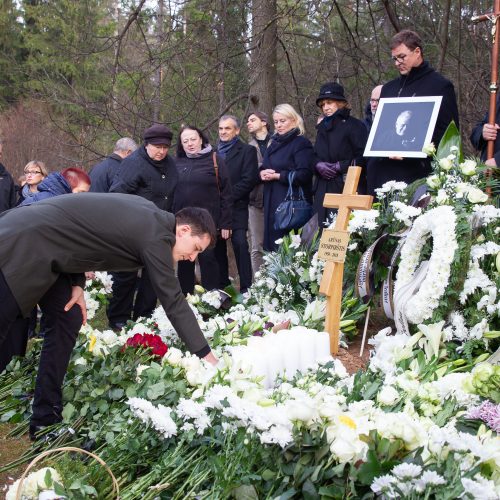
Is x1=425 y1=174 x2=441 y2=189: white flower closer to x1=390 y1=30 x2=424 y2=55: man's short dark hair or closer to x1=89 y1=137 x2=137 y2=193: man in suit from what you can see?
x1=390 y1=30 x2=424 y2=55: man's short dark hair

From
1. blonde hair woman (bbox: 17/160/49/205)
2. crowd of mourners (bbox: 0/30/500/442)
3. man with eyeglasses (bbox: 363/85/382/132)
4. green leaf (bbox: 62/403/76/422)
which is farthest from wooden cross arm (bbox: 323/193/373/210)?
blonde hair woman (bbox: 17/160/49/205)

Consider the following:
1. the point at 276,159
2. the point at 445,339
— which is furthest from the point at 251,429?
the point at 276,159

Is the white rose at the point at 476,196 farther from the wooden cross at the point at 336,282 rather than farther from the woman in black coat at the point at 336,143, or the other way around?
the woman in black coat at the point at 336,143

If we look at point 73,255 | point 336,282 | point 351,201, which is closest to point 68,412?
point 73,255

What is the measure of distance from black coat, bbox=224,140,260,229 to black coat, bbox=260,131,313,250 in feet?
0.67

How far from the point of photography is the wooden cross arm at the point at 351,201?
15.2ft

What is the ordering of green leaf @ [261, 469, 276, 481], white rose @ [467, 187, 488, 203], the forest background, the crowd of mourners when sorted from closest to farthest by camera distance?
green leaf @ [261, 469, 276, 481], white rose @ [467, 187, 488, 203], the crowd of mourners, the forest background

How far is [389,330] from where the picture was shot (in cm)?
457

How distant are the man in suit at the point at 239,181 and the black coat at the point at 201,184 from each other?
29 cm

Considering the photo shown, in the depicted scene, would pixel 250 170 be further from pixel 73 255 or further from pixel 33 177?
pixel 73 255

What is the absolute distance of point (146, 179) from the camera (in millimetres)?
6062

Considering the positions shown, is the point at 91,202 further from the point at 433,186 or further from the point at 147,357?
the point at 433,186

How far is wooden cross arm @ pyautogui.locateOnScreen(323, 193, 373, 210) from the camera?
4637 millimetres

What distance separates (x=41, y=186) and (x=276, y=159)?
2202 mm
